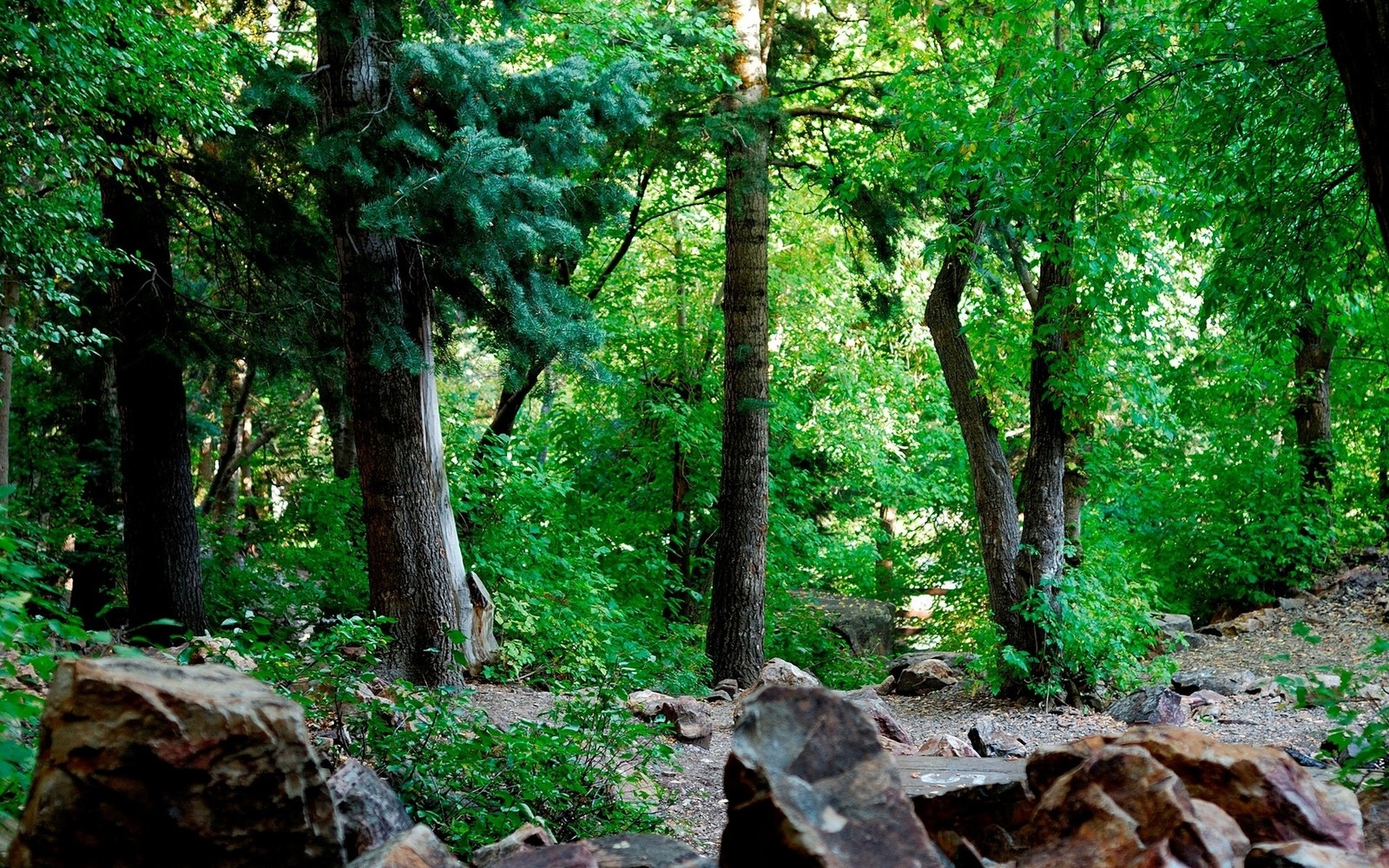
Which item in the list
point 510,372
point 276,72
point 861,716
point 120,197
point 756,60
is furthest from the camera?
point 756,60

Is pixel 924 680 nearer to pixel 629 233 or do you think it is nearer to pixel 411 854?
pixel 629 233

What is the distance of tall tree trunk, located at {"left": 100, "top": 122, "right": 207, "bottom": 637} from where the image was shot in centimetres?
903

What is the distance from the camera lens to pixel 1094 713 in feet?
28.1

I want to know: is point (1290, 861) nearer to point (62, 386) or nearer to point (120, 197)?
point (120, 197)

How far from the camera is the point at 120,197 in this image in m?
9.07

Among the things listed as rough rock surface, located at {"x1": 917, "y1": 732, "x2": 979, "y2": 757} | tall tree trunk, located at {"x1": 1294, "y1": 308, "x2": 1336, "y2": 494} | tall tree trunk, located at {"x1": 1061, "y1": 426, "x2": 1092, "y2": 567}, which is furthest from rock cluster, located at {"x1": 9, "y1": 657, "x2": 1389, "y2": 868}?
tall tree trunk, located at {"x1": 1294, "y1": 308, "x2": 1336, "y2": 494}

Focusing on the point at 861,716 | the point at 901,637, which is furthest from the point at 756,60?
the point at 901,637

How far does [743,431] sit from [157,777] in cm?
801

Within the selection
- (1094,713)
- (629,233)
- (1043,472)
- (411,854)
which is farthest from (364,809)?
(629,233)

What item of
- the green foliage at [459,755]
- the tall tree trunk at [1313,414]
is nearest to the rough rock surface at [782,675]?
the green foliage at [459,755]

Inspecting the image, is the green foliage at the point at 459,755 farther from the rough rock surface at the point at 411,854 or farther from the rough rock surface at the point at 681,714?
the rough rock surface at the point at 681,714

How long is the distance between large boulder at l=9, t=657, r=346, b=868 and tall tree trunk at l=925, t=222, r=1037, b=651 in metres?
7.82

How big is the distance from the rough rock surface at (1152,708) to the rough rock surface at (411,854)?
20.1 ft

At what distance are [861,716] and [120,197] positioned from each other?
881 cm
